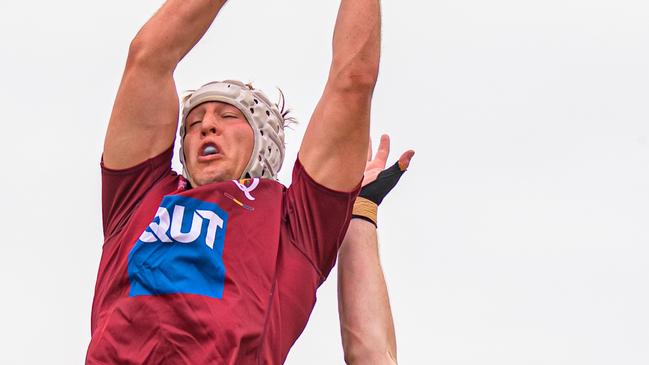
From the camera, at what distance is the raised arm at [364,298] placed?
847cm

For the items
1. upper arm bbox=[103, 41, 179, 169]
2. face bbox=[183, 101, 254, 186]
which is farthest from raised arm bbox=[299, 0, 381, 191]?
upper arm bbox=[103, 41, 179, 169]

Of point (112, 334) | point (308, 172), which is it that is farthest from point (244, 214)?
point (112, 334)

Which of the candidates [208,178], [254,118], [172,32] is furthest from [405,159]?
[172,32]

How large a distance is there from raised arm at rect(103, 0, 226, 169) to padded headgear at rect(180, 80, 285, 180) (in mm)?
244

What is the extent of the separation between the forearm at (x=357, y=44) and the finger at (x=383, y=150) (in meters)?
1.71

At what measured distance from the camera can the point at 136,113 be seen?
794 cm

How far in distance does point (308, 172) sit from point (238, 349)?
1.23 metres

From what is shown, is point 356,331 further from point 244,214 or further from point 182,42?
point 182,42

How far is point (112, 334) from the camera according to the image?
730 centimetres

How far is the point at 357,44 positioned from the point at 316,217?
3.37 ft

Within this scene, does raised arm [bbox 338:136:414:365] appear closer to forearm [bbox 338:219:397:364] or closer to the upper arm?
forearm [bbox 338:219:397:364]

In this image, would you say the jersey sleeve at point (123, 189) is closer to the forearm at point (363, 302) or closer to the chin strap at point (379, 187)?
the forearm at point (363, 302)

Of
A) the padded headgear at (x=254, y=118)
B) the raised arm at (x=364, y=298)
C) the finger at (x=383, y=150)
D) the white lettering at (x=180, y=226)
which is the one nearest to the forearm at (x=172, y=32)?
the padded headgear at (x=254, y=118)

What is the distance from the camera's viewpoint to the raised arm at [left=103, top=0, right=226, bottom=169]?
794 centimetres
